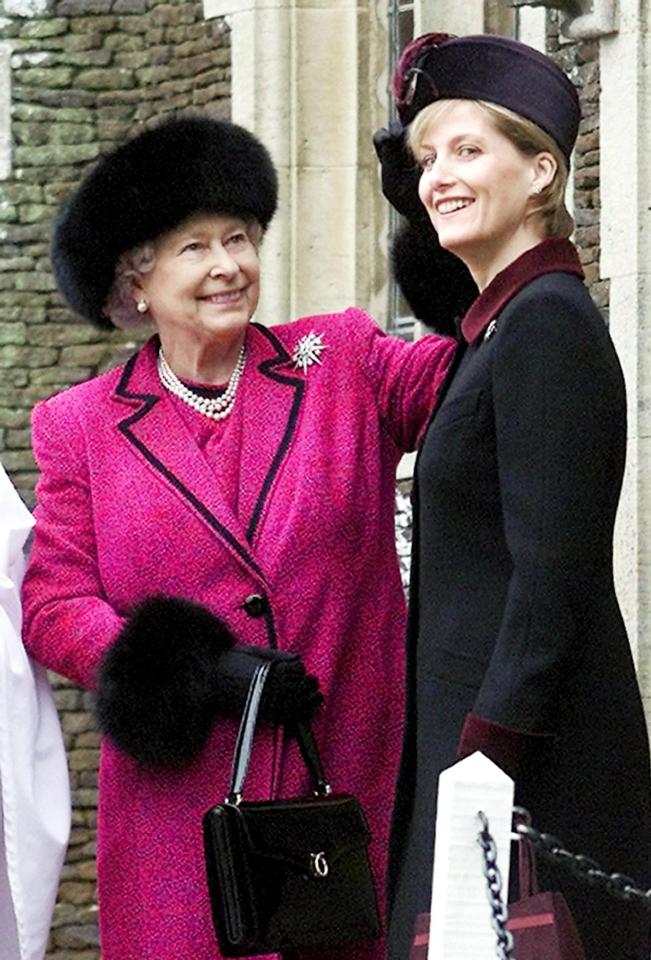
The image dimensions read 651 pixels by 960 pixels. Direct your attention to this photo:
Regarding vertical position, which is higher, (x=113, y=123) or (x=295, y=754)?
(x=113, y=123)

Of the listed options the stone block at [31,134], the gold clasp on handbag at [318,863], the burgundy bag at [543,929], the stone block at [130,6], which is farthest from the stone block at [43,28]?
the burgundy bag at [543,929]

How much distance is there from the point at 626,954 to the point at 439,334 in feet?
4.89

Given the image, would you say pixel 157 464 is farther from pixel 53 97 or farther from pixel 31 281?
pixel 53 97

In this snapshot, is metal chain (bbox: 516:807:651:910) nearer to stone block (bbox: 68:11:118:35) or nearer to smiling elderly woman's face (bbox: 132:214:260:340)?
smiling elderly woman's face (bbox: 132:214:260:340)

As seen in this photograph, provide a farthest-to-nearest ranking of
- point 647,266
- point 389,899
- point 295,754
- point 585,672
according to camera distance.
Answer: point 647,266, point 295,754, point 389,899, point 585,672

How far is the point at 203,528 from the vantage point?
524 centimetres

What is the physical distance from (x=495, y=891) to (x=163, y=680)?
1808 millimetres

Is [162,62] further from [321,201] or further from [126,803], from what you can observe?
[126,803]

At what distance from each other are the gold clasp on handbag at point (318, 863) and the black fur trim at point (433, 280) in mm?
1021

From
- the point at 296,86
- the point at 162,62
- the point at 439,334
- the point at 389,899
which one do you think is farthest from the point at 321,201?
the point at 389,899

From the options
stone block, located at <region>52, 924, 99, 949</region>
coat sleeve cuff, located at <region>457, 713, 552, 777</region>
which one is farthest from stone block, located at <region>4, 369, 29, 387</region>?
coat sleeve cuff, located at <region>457, 713, 552, 777</region>

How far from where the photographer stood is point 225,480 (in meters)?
5.29

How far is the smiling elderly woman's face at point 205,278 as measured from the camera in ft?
17.2

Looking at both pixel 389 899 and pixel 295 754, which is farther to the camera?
pixel 295 754
